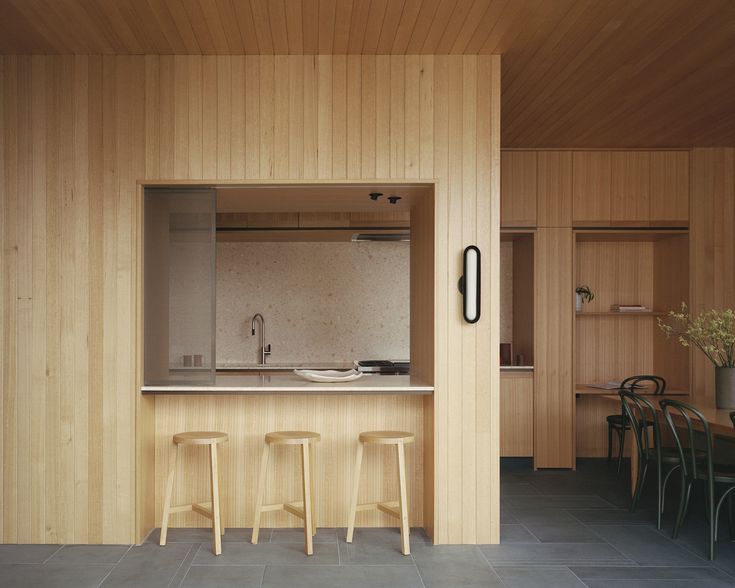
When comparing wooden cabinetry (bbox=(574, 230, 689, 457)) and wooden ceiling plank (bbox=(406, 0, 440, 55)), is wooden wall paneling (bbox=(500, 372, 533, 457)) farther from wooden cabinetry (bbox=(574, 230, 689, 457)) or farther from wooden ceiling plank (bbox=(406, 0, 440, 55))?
wooden ceiling plank (bbox=(406, 0, 440, 55))

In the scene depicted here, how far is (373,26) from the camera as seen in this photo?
12.7 feet

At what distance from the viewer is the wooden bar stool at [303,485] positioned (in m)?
4.07

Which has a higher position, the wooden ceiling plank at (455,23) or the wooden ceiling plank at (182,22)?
the wooden ceiling plank at (455,23)

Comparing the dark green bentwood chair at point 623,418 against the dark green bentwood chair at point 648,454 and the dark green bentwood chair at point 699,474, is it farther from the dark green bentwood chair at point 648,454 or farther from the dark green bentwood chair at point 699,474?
the dark green bentwood chair at point 699,474

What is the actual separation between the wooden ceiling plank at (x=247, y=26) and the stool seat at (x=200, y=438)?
2.34 m

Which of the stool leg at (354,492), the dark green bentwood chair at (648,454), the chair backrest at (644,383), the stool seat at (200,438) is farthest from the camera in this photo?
the chair backrest at (644,383)

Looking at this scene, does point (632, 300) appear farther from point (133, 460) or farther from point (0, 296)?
point (0, 296)

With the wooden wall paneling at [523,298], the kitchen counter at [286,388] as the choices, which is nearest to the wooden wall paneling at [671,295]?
the wooden wall paneling at [523,298]

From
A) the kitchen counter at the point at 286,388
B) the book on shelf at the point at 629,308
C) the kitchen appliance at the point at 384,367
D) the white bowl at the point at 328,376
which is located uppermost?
the book on shelf at the point at 629,308

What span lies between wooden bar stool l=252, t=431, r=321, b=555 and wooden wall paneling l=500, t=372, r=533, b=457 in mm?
2659

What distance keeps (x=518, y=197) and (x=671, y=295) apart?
1.81 m

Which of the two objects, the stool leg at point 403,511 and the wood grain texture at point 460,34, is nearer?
the wood grain texture at point 460,34

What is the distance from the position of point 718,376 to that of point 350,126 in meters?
3.17

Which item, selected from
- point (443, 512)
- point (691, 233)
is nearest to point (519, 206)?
point (691, 233)
